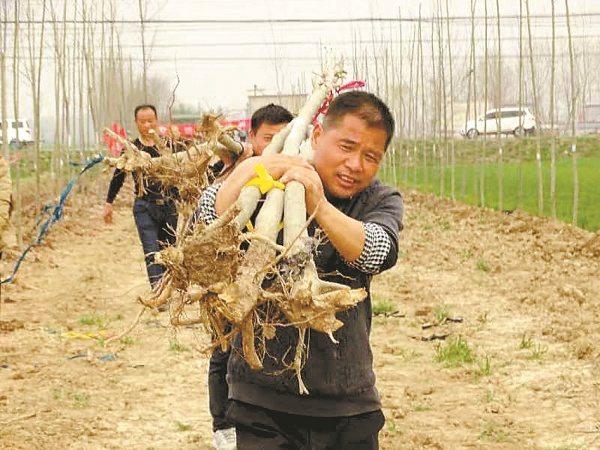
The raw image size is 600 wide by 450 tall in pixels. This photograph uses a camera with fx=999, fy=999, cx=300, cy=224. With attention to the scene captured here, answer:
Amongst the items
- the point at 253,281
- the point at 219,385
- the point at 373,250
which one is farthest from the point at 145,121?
the point at 253,281

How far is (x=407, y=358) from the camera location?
634 cm

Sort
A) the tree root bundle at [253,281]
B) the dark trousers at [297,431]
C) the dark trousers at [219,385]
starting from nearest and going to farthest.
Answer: the tree root bundle at [253,281] → the dark trousers at [297,431] → the dark trousers at [219,385]

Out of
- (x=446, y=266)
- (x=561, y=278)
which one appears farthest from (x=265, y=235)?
(x=446, y=266)

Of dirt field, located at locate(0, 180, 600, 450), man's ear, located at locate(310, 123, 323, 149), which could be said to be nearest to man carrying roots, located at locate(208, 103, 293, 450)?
dirt field, located at locate(0, 180, 600, 450)

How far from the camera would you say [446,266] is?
10367 mm

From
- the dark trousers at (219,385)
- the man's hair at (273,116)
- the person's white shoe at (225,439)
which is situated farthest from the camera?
the person's white shoe at (225,439)

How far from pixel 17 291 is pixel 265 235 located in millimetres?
7409

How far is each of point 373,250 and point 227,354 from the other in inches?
75.6

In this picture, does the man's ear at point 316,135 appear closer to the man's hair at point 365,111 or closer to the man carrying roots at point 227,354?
the man's hair at point 365,111

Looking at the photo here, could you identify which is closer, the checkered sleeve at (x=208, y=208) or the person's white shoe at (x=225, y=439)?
the checkered sleeve at (x=208, y=208)

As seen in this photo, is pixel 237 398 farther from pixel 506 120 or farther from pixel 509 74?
pixel 506 120

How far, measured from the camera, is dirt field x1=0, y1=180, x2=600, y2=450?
481 cm

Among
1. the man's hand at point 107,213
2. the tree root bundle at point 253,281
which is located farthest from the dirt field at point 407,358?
the man's hand at point 107,213

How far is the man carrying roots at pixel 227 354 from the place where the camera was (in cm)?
397
